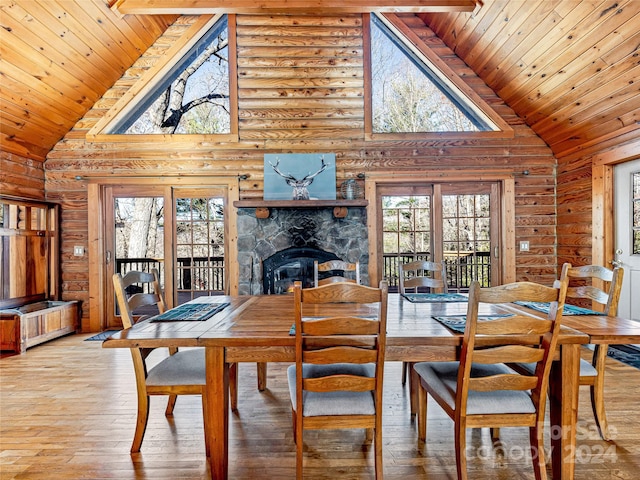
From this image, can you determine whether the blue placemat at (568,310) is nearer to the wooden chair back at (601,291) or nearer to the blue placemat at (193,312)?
the wooden chair back at (601,291)

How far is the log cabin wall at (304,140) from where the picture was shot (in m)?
4.44

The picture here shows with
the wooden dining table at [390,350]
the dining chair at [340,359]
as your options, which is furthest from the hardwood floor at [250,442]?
the dining chair at [340,359]

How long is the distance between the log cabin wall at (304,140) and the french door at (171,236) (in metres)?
0.30

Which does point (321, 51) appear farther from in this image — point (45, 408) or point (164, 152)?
point (45, 408)

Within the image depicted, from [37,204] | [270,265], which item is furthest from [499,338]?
[37,204]

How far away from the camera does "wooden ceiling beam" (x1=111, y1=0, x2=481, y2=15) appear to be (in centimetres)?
365

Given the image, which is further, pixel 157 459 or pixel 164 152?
pixel 164 152

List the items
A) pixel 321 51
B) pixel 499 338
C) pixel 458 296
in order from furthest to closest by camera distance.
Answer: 1. pixel 321 51
2. pixel 458 296
3. pixel 499 338

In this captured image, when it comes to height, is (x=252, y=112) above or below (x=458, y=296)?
above

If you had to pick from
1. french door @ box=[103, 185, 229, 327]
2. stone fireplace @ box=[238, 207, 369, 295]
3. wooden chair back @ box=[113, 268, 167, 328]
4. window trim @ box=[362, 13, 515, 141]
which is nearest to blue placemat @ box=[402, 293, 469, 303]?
wooden chair back @ box=[113, 268, 167, 328]

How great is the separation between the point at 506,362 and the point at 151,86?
4956mm

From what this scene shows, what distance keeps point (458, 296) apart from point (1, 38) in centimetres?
453

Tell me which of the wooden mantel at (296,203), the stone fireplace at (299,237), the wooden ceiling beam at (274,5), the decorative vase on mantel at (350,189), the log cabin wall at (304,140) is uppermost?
the wooden ceiling beam at (274,5)

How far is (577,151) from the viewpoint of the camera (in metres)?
4.12
